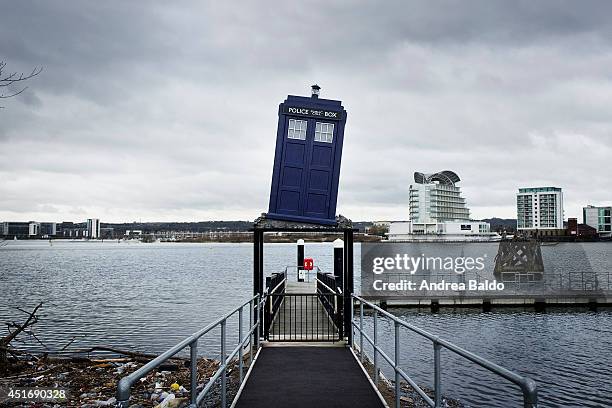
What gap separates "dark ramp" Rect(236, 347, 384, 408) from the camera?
758cm

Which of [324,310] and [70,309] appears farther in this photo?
[70,309]

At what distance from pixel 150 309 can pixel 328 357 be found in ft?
80.3

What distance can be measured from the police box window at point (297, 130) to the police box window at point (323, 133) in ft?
0.99

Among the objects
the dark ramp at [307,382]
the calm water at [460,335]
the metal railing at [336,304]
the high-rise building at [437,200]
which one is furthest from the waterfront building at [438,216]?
the dark ramp at [307,382]

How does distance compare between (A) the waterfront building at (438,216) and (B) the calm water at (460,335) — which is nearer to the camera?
(B) the calm water at (460,335)

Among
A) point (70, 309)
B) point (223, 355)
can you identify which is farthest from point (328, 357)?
point (70, 309)

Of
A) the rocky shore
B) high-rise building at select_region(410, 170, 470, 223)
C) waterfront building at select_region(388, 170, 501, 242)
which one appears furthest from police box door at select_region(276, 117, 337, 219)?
high-rise building at select_region(410, 170, 470, 223)

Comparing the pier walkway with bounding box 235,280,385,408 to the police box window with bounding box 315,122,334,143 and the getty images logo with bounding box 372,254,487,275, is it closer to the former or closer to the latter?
the police box window with bounding box 315,122,334,143

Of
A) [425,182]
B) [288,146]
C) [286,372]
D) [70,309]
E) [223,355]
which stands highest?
[425,182]

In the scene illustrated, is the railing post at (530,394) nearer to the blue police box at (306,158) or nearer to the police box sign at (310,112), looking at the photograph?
the blue police box at (306,158)

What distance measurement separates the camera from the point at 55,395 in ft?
37.0

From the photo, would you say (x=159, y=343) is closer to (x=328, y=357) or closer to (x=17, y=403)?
(x=17, y=403)

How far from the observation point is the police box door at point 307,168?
42.1ft

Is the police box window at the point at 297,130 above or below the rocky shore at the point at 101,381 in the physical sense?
above
